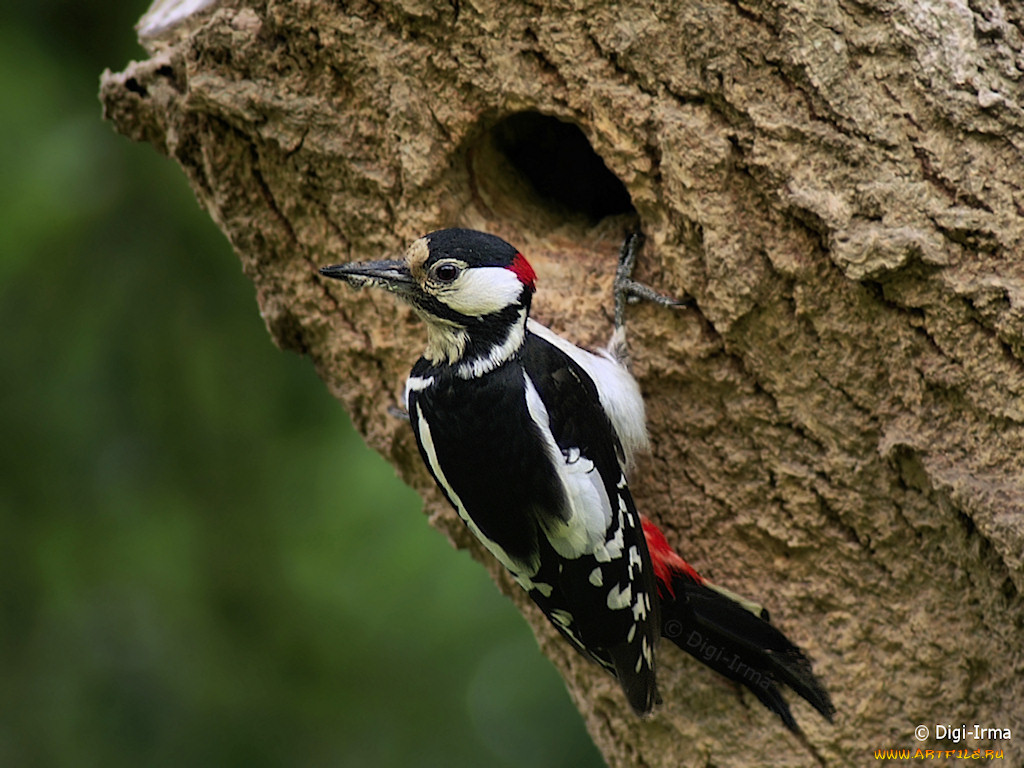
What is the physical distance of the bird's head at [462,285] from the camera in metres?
2.13

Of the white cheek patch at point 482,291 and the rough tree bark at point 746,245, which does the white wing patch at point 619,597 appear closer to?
the rough tree bark at point 746,245

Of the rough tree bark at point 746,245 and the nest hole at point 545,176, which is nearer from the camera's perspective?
the rough tree bark at point 746,245

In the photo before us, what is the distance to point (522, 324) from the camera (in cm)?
228

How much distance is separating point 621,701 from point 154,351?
1912 mm

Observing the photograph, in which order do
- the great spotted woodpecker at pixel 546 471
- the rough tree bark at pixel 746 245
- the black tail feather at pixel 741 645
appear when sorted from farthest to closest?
the black tail feather at pixel 741 645
the great spotted woodpecker at pixel 546 471
the rough tree bark at pixel 746 245

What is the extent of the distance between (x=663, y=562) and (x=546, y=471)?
411 millimetres

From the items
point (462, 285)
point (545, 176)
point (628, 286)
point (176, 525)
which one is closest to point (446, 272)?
point (462, 285)

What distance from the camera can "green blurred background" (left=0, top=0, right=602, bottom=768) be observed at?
333cm

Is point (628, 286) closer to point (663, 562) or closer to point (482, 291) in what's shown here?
point (482, 291)

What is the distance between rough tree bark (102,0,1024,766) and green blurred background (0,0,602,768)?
2.51 feet

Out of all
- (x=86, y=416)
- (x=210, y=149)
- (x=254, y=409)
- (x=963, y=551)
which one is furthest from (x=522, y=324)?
(x=86, y=416)

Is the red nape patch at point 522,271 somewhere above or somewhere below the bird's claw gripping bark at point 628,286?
above

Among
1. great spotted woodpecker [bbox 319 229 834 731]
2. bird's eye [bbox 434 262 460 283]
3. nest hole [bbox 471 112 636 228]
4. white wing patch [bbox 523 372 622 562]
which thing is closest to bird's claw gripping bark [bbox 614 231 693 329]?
great spotted woodpecker [bbox 319 229 834 731]

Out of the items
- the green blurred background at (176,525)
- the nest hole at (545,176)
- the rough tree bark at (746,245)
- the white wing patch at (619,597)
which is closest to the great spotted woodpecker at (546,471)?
the white wing patch at (619,597)
